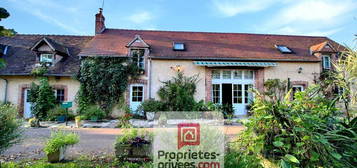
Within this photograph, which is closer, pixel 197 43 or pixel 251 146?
pixel 251 146

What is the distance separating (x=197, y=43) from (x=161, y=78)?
4987 millimetres

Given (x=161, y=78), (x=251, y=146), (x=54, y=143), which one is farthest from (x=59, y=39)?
(x=251, y=146)

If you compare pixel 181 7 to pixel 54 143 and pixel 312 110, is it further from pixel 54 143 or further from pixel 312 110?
pixel 312 110

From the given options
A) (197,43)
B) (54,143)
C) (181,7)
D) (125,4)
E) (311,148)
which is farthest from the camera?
(197,43)

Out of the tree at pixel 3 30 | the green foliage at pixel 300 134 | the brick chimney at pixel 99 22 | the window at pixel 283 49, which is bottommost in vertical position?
the green foliage at pixel 300 134

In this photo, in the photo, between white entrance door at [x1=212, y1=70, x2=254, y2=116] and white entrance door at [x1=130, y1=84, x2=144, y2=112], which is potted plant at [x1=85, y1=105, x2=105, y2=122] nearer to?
white entrance door at [x1=130, y1=84, x2=144, y2=112]

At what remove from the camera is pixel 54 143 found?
14.6 feet

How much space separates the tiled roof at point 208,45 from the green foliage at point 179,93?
1750 mm

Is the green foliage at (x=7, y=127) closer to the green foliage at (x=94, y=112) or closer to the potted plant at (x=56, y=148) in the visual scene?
the potted plant at (x=56, y=148)

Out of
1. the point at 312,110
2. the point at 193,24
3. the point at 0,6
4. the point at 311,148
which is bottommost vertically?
the point at 311,148

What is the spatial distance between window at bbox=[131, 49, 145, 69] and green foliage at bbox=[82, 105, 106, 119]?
422 centimetres

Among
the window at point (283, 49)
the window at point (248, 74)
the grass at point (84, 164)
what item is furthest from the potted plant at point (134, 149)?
the window at point (283, 49)

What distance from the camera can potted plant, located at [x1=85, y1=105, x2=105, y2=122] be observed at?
11.9m

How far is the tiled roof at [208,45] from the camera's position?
14430mm
